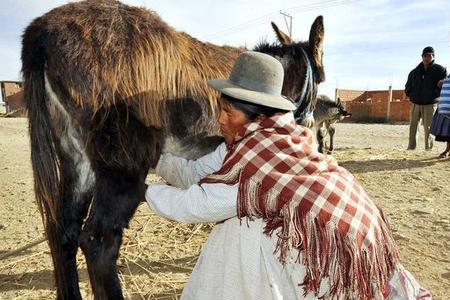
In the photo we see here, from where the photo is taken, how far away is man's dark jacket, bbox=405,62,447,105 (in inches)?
313

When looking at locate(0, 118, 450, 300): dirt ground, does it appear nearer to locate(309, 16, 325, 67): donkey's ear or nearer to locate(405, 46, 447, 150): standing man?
locate(309, 16, 325, 67): donkey's ear

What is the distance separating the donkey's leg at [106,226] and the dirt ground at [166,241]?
636 millimetres

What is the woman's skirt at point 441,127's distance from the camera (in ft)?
23.0

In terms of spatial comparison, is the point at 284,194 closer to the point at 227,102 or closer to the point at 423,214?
the point at 227,102

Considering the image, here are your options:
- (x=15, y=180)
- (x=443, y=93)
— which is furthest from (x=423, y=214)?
(x=15, y=180)

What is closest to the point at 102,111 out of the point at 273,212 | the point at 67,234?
the point at 67,234

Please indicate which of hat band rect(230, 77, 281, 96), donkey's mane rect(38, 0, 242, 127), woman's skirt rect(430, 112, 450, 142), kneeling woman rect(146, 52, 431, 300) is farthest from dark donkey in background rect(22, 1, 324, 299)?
woman's skirt rect(430, 112, 450, 142)

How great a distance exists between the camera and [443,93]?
6160 millimetres

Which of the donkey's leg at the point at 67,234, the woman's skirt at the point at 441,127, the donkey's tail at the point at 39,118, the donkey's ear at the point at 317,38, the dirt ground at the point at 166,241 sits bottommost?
the dirt ground at the point at 166,241

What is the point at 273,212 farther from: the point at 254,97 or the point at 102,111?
the point at 102,111

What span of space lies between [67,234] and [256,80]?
157 centimetres

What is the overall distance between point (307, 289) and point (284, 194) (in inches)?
17.2

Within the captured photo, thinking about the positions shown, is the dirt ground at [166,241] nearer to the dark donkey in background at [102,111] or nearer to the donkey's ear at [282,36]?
the dark donkey in background at [102,111]

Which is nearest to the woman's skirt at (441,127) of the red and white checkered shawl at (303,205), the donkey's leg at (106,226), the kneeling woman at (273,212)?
the kneeling woman at (273,212)
